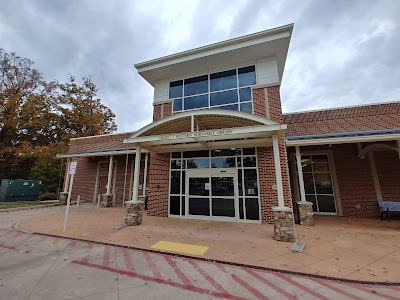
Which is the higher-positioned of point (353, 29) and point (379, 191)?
point (353, 29)

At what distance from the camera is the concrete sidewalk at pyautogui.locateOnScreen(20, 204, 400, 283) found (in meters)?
3.83

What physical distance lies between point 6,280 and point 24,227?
5.30 m

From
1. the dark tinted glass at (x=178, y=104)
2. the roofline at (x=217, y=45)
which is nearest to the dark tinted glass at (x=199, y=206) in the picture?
the dark tinted glass at (x=178, y=104)

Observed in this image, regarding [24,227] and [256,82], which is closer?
[24,227]

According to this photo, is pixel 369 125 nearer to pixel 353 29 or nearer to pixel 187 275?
pixel 353 29

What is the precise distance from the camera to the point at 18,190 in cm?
1574

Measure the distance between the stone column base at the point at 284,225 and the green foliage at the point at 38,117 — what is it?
22241 mm

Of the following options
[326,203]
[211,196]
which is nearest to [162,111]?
[211,196]

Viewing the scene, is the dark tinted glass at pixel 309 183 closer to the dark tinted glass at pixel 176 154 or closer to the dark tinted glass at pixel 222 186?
the dark tinted glass at pixel 222 186

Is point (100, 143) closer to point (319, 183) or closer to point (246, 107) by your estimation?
point (246, 107)

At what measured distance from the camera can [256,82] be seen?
9.22 meters

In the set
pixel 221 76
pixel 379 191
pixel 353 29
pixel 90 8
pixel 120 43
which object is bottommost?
pixel 379 191

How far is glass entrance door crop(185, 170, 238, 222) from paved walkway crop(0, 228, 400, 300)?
463 centimetres

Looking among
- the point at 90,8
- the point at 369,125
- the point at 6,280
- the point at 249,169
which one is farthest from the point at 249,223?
the point at 90,8
